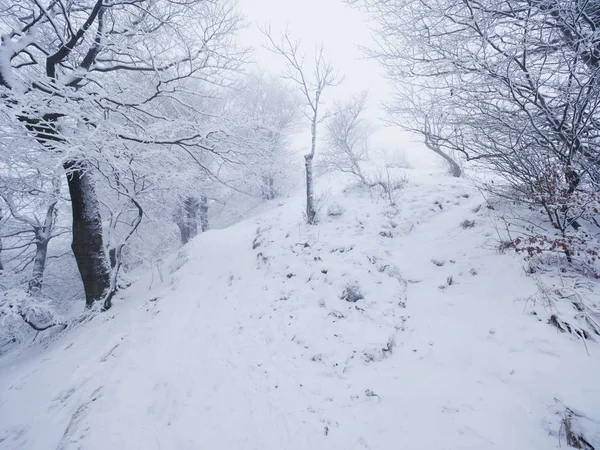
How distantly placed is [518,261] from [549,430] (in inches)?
91.5

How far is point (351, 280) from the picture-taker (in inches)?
176

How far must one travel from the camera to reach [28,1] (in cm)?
463

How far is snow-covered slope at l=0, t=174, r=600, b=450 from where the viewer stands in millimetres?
2369

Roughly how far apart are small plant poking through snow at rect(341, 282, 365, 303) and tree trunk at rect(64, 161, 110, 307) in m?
5.91

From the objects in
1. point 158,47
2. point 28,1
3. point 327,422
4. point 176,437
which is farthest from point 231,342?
point 28,1

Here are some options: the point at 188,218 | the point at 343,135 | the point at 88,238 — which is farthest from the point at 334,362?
the point at 188,218

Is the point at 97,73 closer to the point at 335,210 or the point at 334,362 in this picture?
the point at 335,210

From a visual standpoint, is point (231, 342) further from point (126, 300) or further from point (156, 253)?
point (156, 253)

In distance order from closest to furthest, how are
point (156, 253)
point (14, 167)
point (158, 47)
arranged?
point (14, 167)
point (158, 47)
point (156, 253)

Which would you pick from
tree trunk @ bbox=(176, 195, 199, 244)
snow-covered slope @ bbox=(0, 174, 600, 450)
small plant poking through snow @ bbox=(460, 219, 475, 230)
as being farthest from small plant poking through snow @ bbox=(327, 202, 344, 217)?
tree trunk @ bbox=(176, 195, 199, 244)

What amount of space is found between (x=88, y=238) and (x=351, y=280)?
608 centimetres

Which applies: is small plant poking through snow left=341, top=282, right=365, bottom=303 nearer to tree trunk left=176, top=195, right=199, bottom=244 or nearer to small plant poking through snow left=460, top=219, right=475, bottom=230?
small plant poking through snow left=460, top=219, right=475, bottom=230

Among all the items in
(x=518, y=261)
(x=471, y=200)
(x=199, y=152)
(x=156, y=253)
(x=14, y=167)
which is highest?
(x=199, y=152)

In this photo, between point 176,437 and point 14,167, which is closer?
point 176,437
